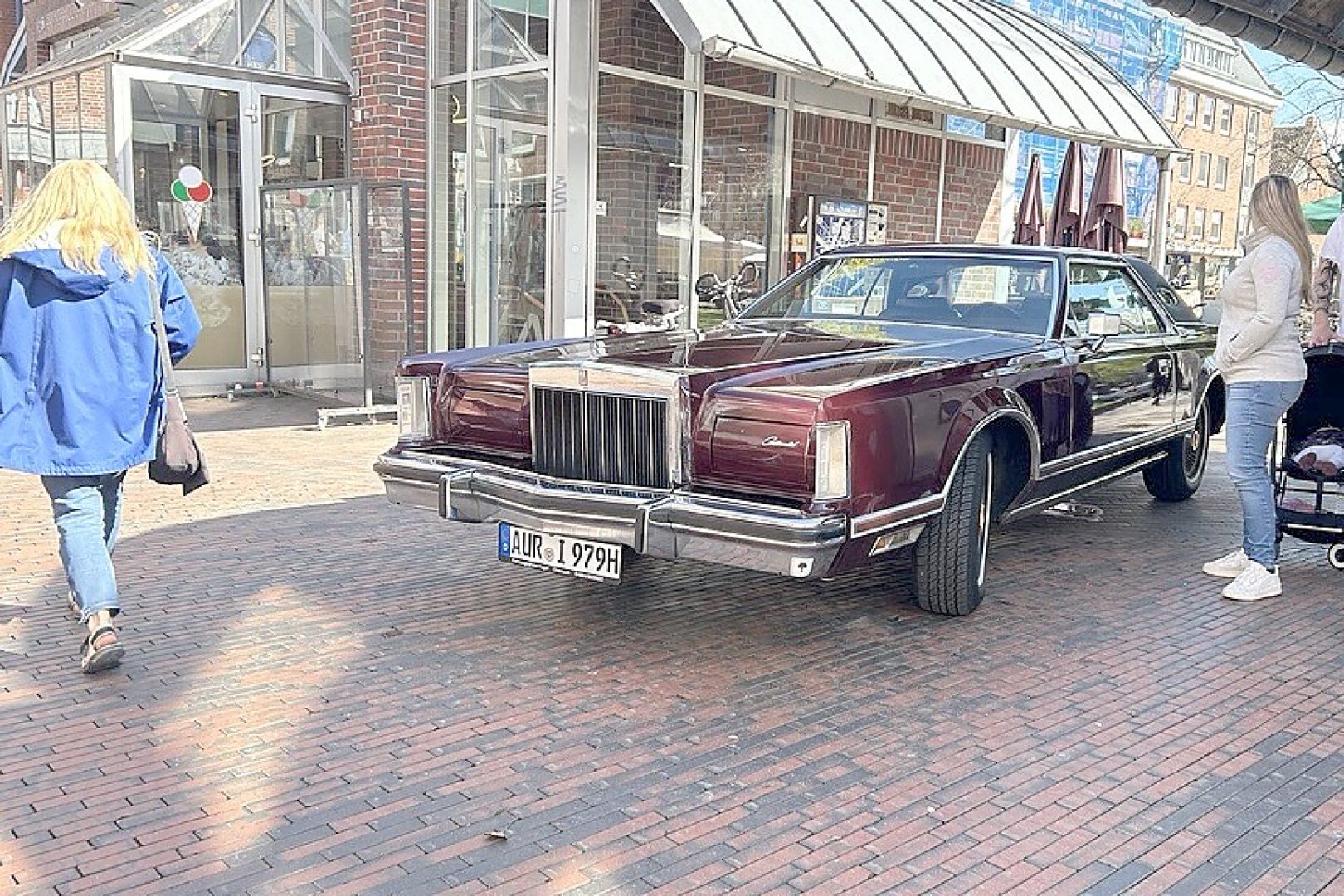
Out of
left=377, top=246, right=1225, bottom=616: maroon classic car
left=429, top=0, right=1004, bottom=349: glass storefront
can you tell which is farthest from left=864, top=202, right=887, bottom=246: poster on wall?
left=377, top=246, right=1225, bottom=616: maroon classic car

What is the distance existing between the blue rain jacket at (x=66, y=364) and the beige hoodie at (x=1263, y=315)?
482cm

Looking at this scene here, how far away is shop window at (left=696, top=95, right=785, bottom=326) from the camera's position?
11.8 metres

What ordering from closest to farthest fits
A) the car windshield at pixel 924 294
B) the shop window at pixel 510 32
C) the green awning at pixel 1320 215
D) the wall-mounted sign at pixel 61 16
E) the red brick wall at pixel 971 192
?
the car windshield at pixel 924 294
the shop window at pixel 510 32
the green awning at pixel 1320 215
the red brick wall at pixel 971 192
the wall-mounted sign at pixel 61 16

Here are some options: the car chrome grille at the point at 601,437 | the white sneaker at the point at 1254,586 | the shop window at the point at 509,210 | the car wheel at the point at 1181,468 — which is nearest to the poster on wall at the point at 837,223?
the shop window at the point at 509,210

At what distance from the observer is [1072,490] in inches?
234

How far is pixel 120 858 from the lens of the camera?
2.99 metres

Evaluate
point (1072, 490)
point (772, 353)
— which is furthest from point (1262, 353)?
point (772, 353)

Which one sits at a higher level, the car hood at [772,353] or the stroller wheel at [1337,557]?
the car hood at [772,353]

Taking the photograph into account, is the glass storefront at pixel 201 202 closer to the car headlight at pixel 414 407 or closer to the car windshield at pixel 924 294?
the car headlight at pixel 414 407

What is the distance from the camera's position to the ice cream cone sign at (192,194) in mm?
11617

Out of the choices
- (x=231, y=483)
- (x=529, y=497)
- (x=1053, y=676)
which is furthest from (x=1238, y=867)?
(x=231, y=483)

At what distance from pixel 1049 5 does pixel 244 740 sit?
1752cm

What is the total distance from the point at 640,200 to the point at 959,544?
278 inches

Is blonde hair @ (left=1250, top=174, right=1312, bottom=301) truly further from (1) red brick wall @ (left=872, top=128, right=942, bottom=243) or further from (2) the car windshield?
(1) red brick wall @ (left=872, top=128, right=942, bottom=243)
